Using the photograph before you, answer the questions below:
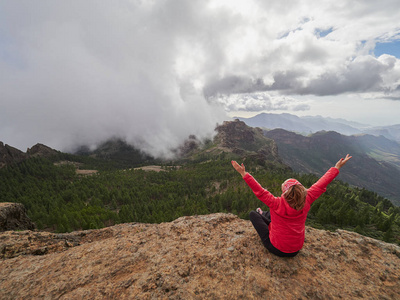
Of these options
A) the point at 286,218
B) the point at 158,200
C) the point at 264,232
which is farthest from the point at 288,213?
the point at 158,200

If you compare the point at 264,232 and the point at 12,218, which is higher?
the point at 264,232

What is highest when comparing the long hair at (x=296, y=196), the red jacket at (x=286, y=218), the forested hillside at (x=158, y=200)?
the long hair at (x=296, y=196)

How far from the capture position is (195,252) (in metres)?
8.62

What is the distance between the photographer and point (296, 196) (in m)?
5.87

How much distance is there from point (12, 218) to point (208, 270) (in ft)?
90.7

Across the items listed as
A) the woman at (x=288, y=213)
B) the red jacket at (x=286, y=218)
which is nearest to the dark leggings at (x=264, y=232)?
the woman at (x=288, y=213)

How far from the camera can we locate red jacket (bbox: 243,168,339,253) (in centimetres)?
646

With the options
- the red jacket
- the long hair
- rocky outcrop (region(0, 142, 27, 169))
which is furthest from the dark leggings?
rocky outcrop (region(0, 142, 27, 169))

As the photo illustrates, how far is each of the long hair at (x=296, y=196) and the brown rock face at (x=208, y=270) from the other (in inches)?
132

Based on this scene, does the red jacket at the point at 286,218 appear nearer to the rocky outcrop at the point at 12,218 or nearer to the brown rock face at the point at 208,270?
the brown rock face at the point at 208,270

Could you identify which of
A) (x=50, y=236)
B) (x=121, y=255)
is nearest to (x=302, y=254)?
(x=121, y=255)

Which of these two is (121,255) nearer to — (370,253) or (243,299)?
(243,299)

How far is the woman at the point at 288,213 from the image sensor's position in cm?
599

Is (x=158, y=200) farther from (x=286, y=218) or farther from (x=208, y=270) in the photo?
(x=286, y=218)
